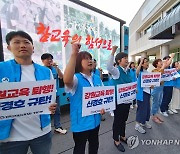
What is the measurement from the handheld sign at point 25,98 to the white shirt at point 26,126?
0.05m

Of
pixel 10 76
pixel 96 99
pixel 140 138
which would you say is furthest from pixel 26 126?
pixel 140 138

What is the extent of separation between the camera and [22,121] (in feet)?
3.86

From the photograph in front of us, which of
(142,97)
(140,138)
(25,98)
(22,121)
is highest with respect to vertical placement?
(25,98)

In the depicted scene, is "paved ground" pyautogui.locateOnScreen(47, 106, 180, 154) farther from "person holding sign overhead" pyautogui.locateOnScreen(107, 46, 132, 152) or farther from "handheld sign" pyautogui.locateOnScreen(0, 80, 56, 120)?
"handheld sign" pyautogui.locateOnScreen(0, 80, 56, 120)

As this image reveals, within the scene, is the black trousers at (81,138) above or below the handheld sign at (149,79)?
below

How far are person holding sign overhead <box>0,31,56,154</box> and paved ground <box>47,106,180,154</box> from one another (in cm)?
127

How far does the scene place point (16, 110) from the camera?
1.15 m

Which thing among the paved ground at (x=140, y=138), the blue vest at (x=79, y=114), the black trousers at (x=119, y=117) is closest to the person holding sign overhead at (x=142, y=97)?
the paved ground at (x=140, y=138)

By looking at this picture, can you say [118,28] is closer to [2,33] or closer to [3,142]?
[2,33]

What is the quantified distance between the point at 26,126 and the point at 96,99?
0.74 meters

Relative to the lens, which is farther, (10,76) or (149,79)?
(149,79)

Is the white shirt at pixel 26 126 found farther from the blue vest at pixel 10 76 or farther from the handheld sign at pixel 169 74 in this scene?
the handheld sign at pixel 169 74

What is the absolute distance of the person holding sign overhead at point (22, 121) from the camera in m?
1.13

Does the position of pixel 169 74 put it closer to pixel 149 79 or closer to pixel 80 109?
pixel 149 79
